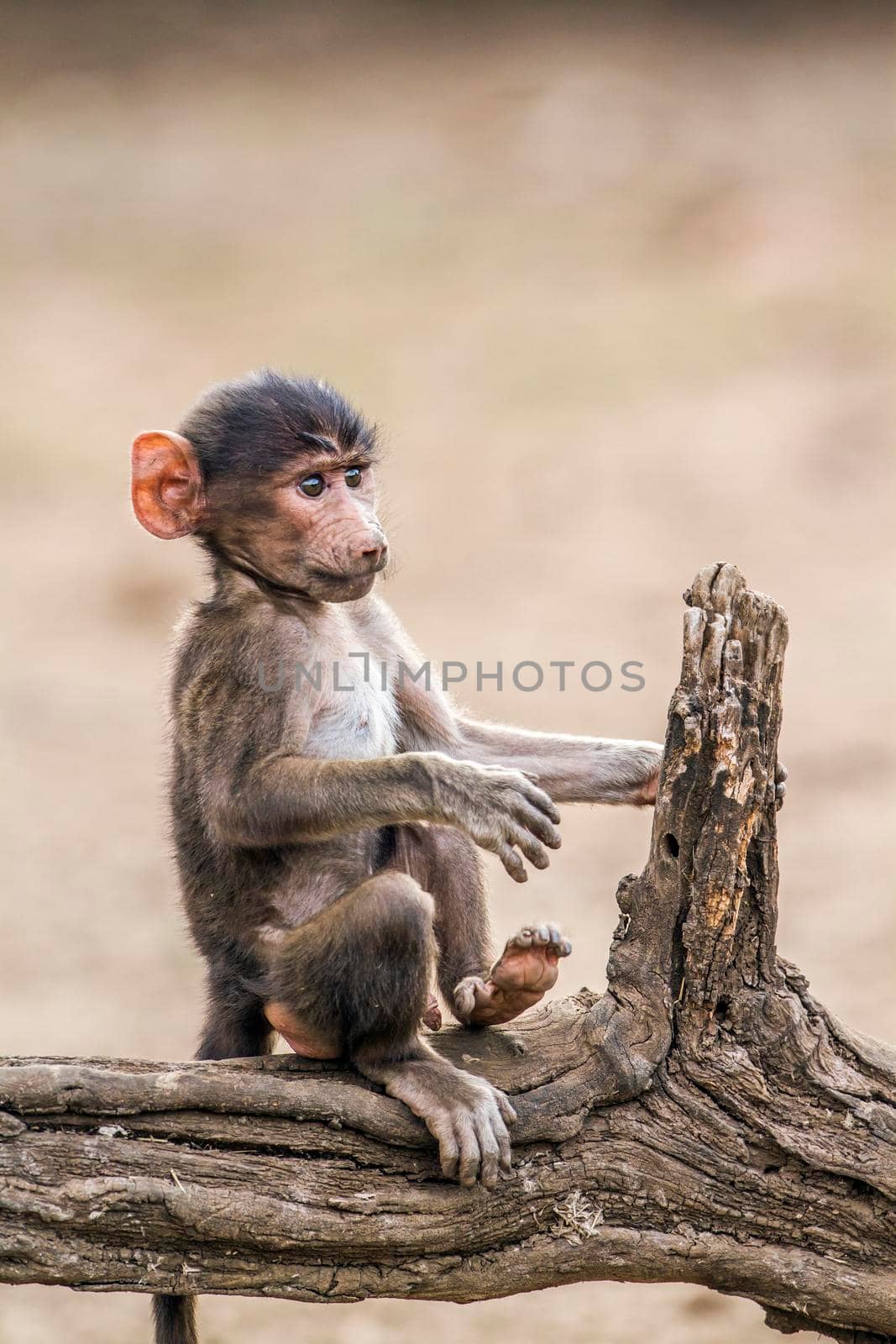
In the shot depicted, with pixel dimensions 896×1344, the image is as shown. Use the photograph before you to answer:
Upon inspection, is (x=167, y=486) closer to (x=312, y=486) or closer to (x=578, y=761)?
(x=312, y=486)

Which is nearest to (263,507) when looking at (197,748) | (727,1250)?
(197,748)

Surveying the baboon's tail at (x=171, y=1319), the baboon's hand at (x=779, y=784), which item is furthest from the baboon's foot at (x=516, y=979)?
the baboon's tail at (x=171, y=1319)

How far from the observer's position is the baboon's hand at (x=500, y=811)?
383cm

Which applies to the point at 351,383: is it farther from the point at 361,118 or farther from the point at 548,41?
the point at 548,41

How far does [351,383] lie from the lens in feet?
53.7

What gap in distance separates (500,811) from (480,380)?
13.5m

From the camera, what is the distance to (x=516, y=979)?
4.08 metres

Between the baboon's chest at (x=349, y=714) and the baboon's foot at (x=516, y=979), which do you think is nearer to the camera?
the baboon's foot at (x=516, y=979)

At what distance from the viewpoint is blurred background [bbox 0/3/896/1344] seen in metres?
10.4

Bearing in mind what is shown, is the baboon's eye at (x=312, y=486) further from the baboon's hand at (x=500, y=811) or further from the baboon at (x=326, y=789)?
the baboon's hand at (x=500, y=811)

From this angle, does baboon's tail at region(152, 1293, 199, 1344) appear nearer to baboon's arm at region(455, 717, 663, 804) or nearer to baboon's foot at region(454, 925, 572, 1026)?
baboon's foot at region(454, 925, 572, 1026)

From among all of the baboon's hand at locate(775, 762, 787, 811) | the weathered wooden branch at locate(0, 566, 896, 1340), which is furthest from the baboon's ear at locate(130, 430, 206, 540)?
the baboon's hand at locate(775, 762, 787, 811)

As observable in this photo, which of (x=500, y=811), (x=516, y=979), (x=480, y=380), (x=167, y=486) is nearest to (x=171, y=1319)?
(x=516, y=979)

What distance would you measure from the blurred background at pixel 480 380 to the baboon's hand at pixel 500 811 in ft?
13.3
